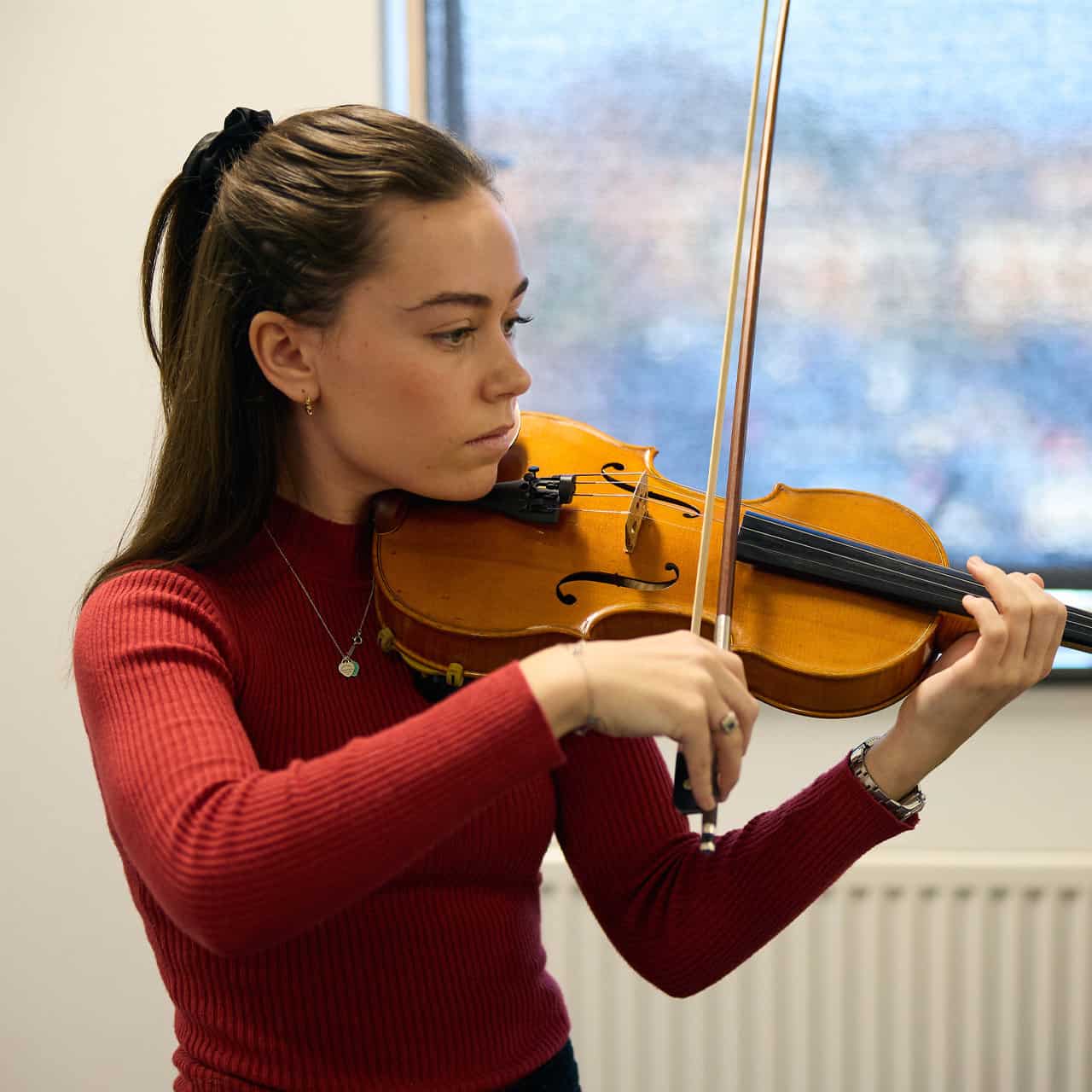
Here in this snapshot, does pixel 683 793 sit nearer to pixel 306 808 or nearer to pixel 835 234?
pixel 306 808

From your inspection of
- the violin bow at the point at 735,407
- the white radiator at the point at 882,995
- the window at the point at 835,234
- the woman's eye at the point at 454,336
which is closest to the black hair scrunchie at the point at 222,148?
the woman's eye at the point at 454,336

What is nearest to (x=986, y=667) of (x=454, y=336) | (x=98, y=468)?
(x=454, y=336)

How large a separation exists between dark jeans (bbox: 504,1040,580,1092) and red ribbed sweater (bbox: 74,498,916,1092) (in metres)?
0.01

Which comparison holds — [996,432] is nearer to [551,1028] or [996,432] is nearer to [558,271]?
[558,271]

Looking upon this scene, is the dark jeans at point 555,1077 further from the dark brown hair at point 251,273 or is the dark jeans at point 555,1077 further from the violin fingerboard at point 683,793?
the dark brown hair at point 251,273

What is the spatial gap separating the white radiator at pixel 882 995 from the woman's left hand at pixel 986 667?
0.79 m

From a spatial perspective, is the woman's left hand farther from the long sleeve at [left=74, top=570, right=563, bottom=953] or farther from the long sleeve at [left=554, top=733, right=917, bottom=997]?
the long sleeve at [left=74, top=570, right=563, bottom=953]

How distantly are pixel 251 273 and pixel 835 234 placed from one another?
114cm

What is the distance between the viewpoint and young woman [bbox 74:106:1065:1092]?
2.96 ft

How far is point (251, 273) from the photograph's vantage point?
0.96 metres

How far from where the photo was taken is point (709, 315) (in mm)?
1901

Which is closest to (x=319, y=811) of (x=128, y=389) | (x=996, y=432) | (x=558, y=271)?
(x=128, y=389)

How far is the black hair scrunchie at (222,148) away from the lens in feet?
3.27

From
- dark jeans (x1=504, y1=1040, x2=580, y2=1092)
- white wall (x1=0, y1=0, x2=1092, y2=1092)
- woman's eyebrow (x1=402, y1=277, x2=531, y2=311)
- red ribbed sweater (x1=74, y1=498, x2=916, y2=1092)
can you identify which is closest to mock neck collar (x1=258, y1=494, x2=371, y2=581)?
red ribbed sweater (x1=74, y1=498, x2=916, y2=1092)
